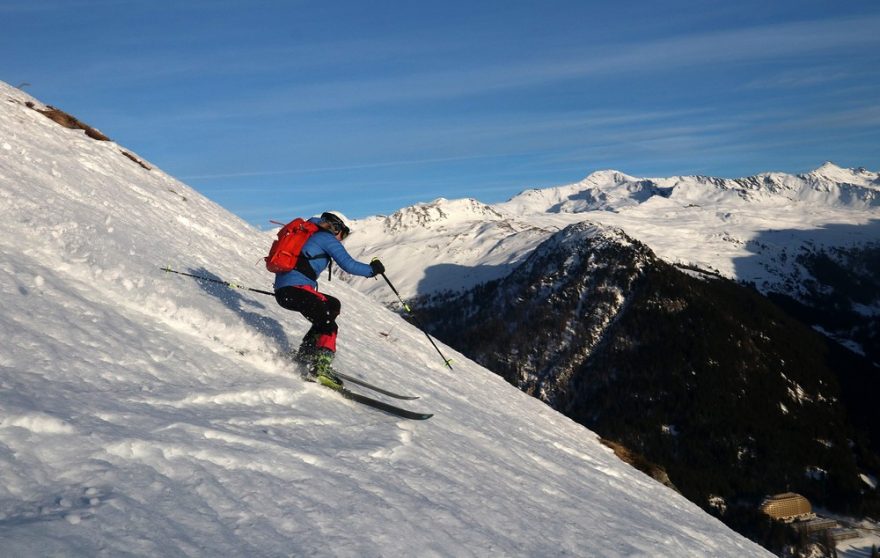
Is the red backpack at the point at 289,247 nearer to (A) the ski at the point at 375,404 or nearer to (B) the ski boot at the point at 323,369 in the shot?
(B) the ski boot at the point at 323,369

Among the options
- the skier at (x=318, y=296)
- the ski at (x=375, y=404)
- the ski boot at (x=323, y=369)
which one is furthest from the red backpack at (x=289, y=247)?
the ski at (x=375, y=404)

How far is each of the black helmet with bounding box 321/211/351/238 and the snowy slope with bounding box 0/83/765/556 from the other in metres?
2.47

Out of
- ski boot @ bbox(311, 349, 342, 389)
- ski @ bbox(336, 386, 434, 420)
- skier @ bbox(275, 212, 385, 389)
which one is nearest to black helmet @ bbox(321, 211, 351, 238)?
skier @ bbox(275, 212, 385, 389)

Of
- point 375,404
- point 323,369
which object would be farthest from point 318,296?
point 375,404

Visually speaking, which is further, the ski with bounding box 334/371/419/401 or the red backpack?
the ski with bounding box 334/371/419/401

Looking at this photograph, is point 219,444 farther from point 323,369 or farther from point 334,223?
point 334,223

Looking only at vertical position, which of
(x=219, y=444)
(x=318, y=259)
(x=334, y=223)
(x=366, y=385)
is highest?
A: (x=334, y=223)

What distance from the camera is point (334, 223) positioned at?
441 inches

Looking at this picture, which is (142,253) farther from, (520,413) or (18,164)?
(520,413)

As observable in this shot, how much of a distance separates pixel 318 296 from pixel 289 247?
38.6 inches

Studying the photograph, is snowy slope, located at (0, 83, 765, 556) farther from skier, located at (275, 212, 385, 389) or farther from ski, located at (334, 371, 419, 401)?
ski, located at (334, 371, 419, 401)

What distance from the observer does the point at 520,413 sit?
18719 millimetres

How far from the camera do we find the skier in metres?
11.0

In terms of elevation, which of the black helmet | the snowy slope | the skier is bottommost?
the snowy slope
